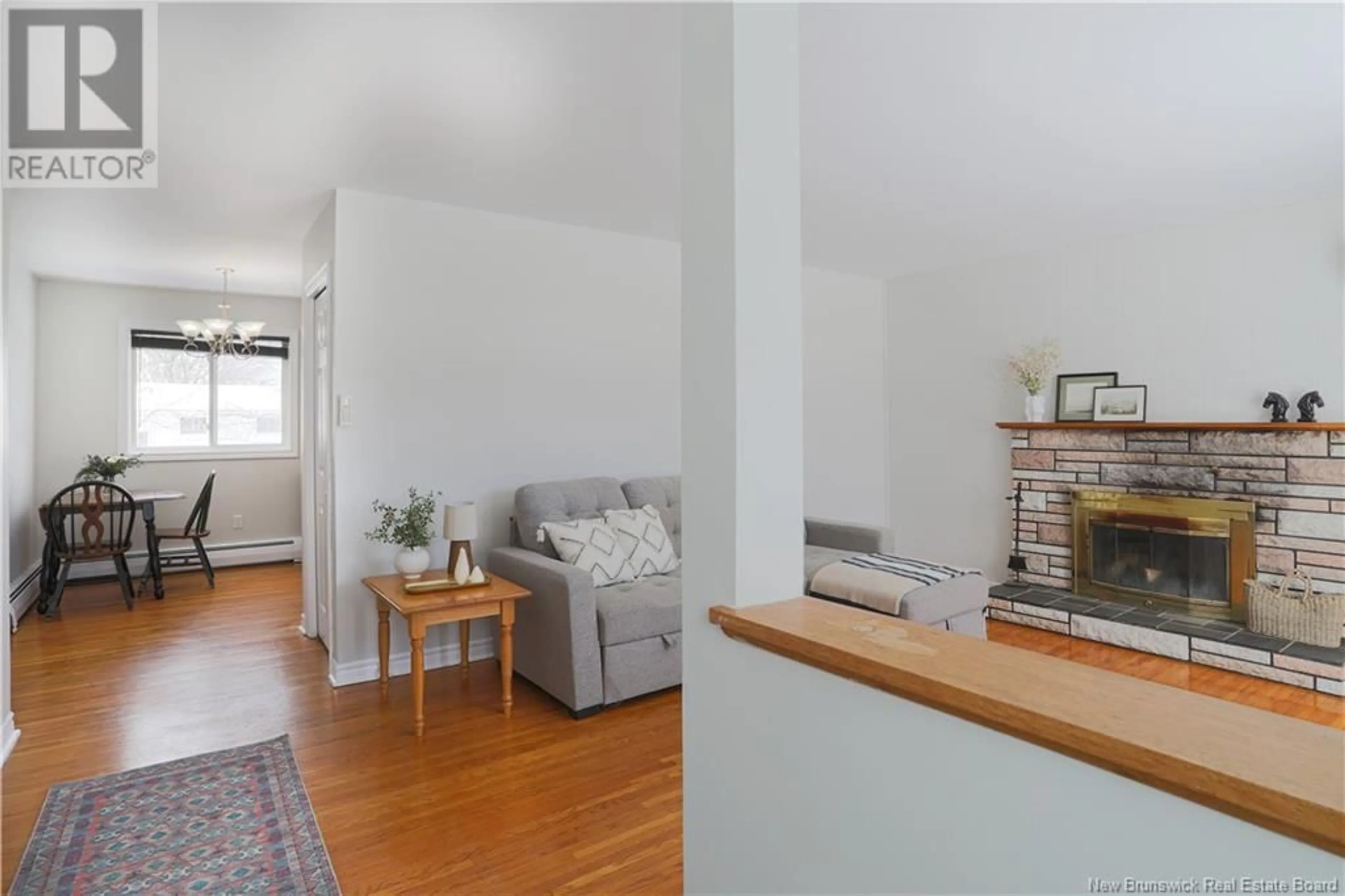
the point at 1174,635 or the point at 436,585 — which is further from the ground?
the point at 436,585

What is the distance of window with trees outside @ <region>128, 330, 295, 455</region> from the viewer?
20.3 feet

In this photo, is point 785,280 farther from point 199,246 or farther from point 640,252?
point 199,246

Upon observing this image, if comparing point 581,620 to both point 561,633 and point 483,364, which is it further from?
point 483,364

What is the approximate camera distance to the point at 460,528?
3404 millimetres

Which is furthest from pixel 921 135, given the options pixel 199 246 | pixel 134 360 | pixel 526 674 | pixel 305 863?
pixel 134 360

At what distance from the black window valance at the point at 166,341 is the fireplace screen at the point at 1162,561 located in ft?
22.7

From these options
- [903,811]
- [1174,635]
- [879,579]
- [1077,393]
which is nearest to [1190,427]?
[1077,393]

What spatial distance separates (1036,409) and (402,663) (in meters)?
4.41

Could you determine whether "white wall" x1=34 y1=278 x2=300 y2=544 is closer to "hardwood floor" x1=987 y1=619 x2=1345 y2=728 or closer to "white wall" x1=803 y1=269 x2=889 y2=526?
"white wall" x1=803 y1=269 x2=889 y2=526

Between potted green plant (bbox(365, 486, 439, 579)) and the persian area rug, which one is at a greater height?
potted green plant (bbox(365, 486, 439, 579))

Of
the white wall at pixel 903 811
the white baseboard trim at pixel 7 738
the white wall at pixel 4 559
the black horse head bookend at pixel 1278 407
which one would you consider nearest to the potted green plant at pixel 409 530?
the white wall at pixel 4 559

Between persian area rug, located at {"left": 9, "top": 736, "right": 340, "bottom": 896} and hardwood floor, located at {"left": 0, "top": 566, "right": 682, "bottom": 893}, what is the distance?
0.07 meters

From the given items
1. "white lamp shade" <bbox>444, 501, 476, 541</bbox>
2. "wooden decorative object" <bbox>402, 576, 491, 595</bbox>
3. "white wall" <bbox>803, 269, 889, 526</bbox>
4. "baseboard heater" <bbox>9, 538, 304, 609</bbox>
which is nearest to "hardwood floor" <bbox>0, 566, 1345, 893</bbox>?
"wooden decorative object" <bbox>402, 576, 491, 595</bbox>

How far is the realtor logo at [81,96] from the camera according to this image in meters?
2.18
